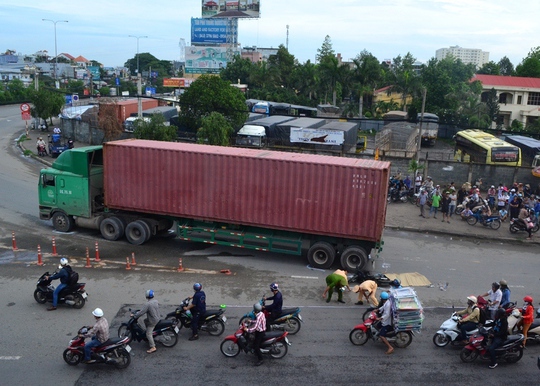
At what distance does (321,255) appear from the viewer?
15820 mm

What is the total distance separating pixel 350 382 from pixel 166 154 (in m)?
9.59

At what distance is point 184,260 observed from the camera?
16.0 m

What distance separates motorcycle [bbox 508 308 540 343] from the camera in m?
10.7

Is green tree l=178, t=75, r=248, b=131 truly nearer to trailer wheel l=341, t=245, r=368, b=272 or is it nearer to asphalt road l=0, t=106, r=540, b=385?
asphalt road l=0, t=106, r=540, b=385

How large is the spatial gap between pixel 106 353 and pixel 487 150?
26.1 metres

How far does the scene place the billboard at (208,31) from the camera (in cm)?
9175

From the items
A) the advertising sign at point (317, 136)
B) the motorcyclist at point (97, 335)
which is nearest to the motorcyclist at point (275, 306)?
the motorcyclist at point (97, 335)

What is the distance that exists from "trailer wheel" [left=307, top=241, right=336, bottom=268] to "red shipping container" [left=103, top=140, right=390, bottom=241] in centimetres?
48

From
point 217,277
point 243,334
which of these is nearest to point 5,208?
point 217,277

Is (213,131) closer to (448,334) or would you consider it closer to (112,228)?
(112,228)

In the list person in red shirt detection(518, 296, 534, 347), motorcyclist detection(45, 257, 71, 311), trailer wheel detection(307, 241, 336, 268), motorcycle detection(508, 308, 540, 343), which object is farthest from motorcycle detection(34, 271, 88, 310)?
person in red shirt detection(518, 296, 534, 347)

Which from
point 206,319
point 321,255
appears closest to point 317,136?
point 321,255

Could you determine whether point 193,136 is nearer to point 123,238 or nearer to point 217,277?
point 123,238

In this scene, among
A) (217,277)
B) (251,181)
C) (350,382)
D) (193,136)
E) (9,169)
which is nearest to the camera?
(350,382)
